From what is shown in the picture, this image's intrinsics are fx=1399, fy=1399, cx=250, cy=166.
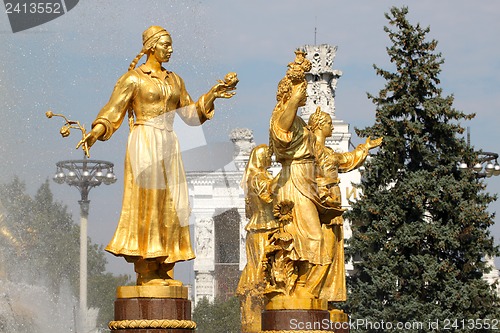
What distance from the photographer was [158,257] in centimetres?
1413

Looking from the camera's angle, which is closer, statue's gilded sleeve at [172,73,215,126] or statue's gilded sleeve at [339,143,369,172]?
statue's gilded sleeve at [172,73,215,126]

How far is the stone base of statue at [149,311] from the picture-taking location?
1390 cm

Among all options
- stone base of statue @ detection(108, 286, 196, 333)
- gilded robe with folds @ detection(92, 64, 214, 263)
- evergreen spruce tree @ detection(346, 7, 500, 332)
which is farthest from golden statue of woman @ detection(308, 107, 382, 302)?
evergreen spruce tree @ detection(346, 7, 500, 332)

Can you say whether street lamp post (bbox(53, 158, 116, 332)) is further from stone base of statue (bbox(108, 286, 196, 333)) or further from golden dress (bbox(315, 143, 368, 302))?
golden dress (bbox(315, 143, 368, 302))

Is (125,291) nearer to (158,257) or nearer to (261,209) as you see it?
(158,257)

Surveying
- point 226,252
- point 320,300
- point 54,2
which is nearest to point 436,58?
point 226,252

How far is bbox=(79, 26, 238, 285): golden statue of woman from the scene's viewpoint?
14.2 m

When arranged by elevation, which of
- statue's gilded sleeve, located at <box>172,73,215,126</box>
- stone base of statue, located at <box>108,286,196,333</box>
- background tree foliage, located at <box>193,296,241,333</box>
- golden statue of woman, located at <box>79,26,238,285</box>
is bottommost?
stone base of statue, located at <box>108,286,196,333</box>

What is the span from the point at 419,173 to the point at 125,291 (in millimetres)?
16514

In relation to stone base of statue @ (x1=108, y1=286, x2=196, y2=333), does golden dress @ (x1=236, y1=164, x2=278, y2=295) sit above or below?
above

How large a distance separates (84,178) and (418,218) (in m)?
16.5

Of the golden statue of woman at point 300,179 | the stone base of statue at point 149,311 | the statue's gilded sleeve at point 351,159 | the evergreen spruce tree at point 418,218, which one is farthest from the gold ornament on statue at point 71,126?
the evergreen spruce tree at point 418,218

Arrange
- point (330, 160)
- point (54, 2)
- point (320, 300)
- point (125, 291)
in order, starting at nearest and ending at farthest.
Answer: point (125, 291), point (54, 2), point (320, 300), point (330, 160)

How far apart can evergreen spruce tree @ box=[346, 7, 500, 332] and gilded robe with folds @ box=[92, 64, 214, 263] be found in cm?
1508
